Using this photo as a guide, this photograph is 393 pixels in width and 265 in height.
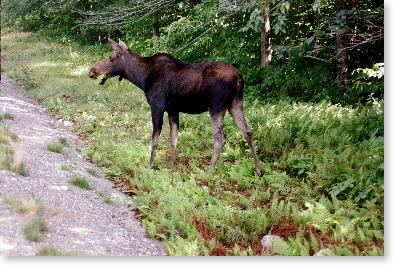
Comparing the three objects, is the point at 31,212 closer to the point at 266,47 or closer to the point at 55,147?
the point at 55,147

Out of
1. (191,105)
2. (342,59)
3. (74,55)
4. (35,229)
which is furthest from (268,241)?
(74,55)

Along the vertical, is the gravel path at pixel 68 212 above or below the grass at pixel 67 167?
above

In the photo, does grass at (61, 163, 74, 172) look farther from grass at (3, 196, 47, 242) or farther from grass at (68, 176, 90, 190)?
grass at (3, 196, 47, 242)

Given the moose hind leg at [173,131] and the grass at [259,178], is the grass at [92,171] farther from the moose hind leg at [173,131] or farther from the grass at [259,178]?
the moose hind leg at [173,131]

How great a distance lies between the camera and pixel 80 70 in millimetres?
18375

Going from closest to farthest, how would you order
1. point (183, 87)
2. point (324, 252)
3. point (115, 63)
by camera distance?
point (324, 252) < point (183, 87) < point (115, 63)

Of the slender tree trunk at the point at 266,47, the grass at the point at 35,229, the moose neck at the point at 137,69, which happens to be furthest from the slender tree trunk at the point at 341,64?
the grass at the point at 35,229

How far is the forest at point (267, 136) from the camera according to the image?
18.3 feet

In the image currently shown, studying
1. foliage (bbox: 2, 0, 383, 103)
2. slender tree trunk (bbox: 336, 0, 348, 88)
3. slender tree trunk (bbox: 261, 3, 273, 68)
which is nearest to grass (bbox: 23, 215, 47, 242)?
foliage (bbox: 2, 0, 383, 103)

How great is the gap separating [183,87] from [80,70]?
11474 mm

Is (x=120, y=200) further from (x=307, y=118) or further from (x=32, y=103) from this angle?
(x=32, y=103)

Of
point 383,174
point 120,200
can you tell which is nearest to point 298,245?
point 383,174

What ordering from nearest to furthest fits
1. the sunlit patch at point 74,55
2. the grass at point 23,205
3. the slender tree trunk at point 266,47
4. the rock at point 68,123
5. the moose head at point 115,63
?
the grass at point 23,205, the moose head at point 115,63, the rock at point 68,123, the slender tree trunk at point 266,47, the sunlit patch at point 74,55

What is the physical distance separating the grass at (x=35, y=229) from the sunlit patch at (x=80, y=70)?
534 inches
